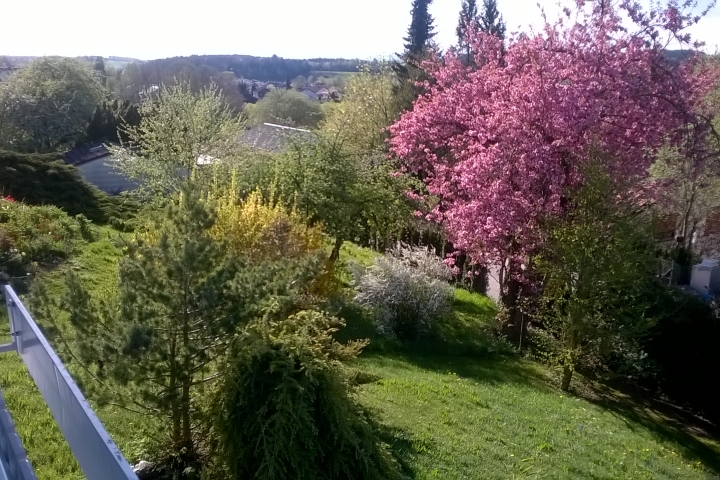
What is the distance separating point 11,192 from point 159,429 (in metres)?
15.0

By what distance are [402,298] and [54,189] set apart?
11.9 m

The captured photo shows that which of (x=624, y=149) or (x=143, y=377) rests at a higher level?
(x=624, y=149)

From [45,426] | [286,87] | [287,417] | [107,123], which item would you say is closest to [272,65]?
[286,87]

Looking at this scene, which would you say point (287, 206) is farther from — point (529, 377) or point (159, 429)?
point (159, 429)

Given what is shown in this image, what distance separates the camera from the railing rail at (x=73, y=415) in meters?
1.55

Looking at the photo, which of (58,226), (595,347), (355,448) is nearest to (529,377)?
(595,347)

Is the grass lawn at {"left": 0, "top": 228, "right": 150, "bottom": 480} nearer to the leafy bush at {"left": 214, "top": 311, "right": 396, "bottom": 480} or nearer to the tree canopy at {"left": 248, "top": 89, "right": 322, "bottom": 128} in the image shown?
the leafy bush at {"left": 214, "top": 311, "right": 396, "bottom": 480}

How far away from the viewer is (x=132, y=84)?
225 feet

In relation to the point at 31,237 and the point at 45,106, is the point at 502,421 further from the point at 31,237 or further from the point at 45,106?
the point at 45,106

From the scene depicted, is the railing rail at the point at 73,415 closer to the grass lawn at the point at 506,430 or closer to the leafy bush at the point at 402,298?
the grass lawn at the point at 506,430

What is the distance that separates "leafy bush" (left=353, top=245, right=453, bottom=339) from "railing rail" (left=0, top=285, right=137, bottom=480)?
9256mm

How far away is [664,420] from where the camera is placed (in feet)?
36.3

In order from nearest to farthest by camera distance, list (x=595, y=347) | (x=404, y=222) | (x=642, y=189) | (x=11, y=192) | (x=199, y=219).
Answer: (x=199, y=219) → (x=595, y=347) → (x=642, y=189) → (x=404, y=222) → (x=11, y=192)

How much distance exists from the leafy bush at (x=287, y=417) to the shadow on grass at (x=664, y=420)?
7149 mm
